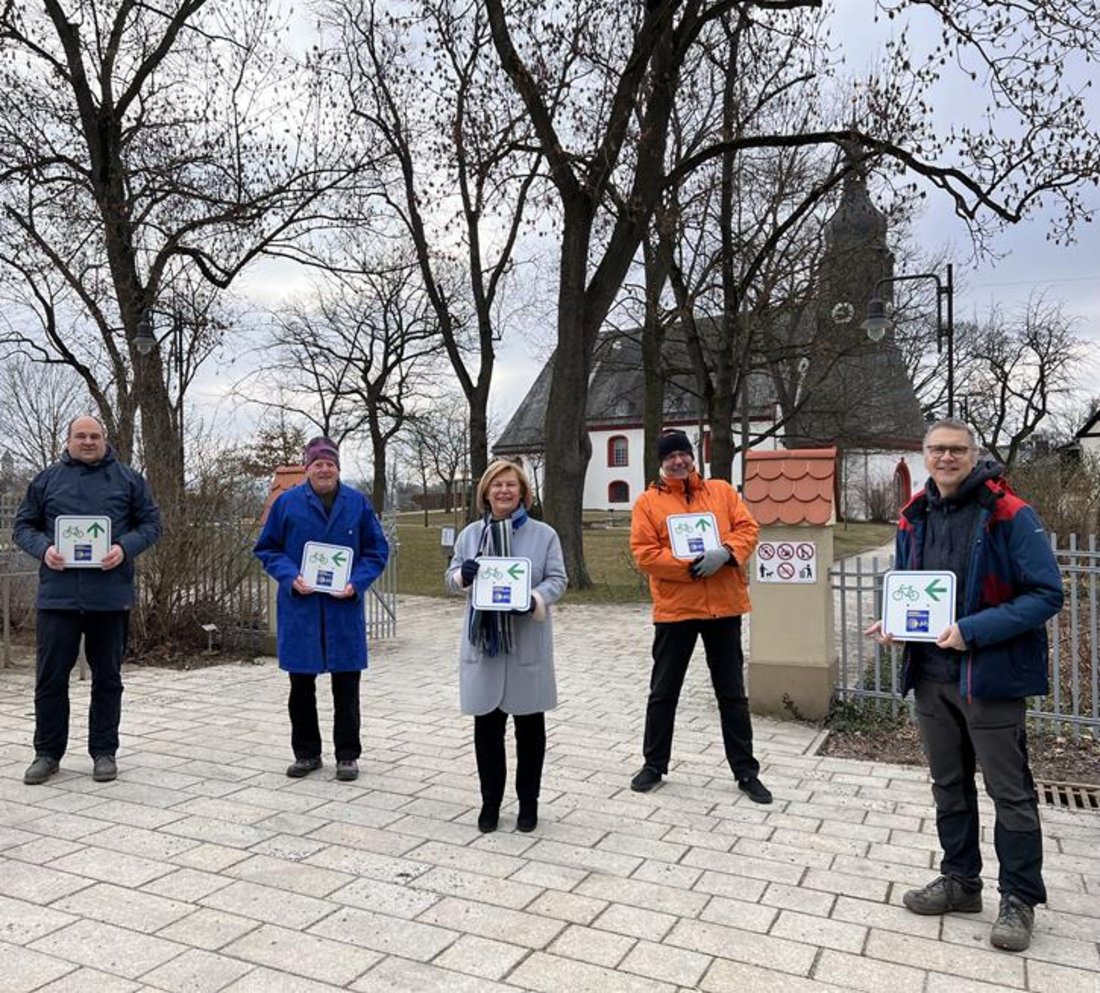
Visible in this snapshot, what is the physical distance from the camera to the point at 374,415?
4266 centimetres

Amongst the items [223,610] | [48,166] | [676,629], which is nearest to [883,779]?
[676,629]

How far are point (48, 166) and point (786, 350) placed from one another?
52.7ft

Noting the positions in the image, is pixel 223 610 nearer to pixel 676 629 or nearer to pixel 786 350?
pixel 676 629

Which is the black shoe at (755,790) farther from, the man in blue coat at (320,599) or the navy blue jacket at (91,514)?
the navy blue jacket at (91,514)

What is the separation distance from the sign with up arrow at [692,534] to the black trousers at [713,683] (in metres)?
0.41

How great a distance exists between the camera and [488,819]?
15.9 ft

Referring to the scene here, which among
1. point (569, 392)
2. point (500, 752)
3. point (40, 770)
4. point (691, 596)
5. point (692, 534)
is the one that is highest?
point (569, 392)

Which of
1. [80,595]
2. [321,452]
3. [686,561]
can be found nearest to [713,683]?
[686,561]

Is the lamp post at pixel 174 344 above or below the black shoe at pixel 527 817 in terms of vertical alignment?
above

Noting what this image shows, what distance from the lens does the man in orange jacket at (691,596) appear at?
213 inches

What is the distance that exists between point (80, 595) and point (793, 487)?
197 inches

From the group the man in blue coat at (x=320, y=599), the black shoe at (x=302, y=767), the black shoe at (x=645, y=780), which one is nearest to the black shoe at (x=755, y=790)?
the black shoe at (x=645, y=780)

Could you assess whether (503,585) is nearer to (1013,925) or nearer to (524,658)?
(524,658)

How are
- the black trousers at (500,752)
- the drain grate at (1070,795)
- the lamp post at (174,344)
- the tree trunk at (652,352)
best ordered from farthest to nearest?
the tree trunk at (652,352) → the lamp post at (174,344) → the drain grate at (1070,795) → the black trousers at (500,752)
